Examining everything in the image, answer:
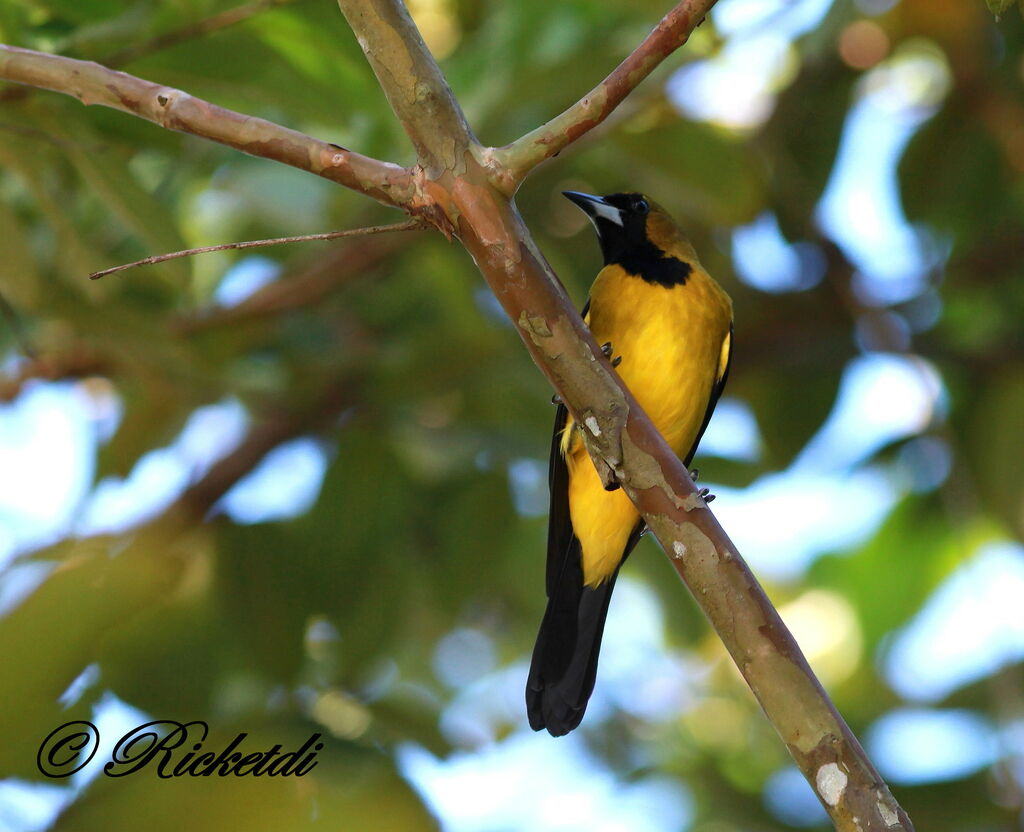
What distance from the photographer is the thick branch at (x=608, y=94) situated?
1928mm

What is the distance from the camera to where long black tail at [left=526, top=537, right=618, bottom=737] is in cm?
354

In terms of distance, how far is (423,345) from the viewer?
4.35 meters

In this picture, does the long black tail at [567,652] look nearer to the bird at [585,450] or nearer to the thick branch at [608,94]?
the bird at [585,450]

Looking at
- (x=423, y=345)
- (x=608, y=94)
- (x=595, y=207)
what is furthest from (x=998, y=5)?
(x=423, y=345)

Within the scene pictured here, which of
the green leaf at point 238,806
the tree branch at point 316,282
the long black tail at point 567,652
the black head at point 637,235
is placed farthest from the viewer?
the tree branch at point 316,282

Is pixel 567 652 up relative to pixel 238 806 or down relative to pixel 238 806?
up

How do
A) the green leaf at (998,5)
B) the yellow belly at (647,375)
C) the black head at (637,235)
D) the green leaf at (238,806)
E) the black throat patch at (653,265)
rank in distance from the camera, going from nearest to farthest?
the green leaf at (998,5) < the green leaf at (238,806) < the yellow belly at (647,375) < the black throat patch at (653,265) < the black head at (637,235)

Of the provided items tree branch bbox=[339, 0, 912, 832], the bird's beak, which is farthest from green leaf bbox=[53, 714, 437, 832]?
the bird's beak

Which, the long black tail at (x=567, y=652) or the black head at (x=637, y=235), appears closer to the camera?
the long black tail at (x=567, y=652)

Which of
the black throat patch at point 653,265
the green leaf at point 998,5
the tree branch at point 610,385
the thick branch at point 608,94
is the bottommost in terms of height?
the tree branch at point 610,385

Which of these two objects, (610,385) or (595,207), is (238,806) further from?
(595,207)

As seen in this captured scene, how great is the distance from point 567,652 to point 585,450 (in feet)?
2.03

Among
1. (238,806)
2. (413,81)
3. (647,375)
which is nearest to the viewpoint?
(238,806)

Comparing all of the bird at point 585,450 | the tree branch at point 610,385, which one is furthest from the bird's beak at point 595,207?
the tree branch at point 610,385
